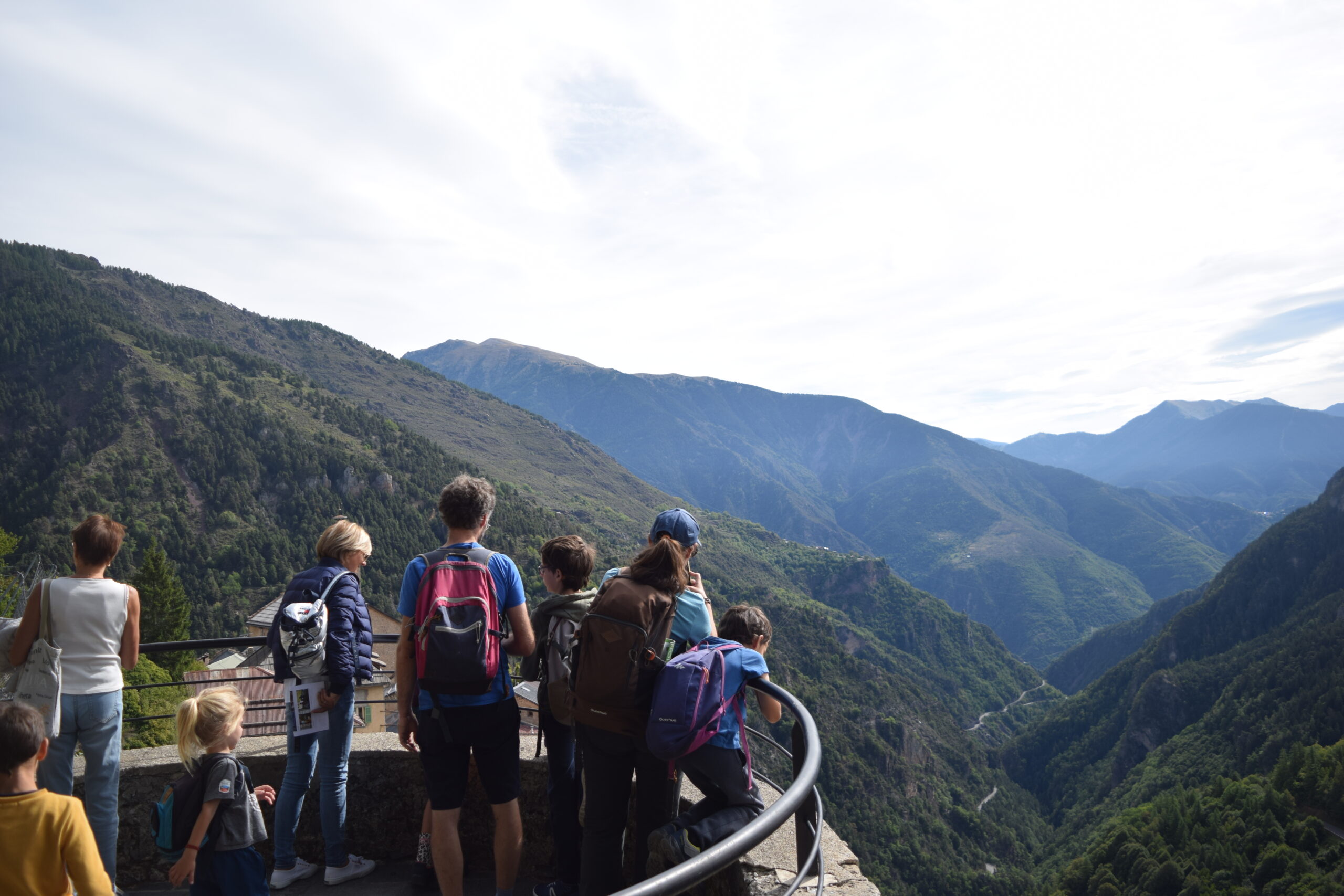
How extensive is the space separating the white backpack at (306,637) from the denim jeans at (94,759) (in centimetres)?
103

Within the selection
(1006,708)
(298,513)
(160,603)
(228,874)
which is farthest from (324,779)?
(1006,708)

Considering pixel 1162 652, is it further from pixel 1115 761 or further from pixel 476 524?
pixel 476 524

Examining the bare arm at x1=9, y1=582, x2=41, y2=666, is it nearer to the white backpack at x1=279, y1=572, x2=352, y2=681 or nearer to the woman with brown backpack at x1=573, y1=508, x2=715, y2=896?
the white backpack at x1=279, y1=572, x2=352, y2=681

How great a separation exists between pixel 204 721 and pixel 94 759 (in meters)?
1.33

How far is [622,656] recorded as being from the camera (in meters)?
3.21

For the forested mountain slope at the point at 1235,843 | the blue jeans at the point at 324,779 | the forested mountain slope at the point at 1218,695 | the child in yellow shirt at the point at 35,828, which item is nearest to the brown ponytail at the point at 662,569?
the blue jeans at the point at 324,779

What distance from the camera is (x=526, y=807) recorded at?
15.4 ft

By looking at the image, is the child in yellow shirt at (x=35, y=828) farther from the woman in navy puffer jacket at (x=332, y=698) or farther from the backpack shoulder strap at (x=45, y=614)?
the backpack shoulder strap at (x=45, y=614)

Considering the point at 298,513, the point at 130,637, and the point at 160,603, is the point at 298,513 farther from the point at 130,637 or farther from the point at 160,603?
the point at 130,637

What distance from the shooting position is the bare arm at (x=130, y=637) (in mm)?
3969

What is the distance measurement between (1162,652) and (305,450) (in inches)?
6239

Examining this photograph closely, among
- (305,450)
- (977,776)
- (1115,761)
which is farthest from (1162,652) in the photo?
(305,450)

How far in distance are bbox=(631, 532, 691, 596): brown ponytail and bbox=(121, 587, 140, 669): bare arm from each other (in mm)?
2872

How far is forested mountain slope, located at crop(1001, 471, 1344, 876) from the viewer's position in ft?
293
